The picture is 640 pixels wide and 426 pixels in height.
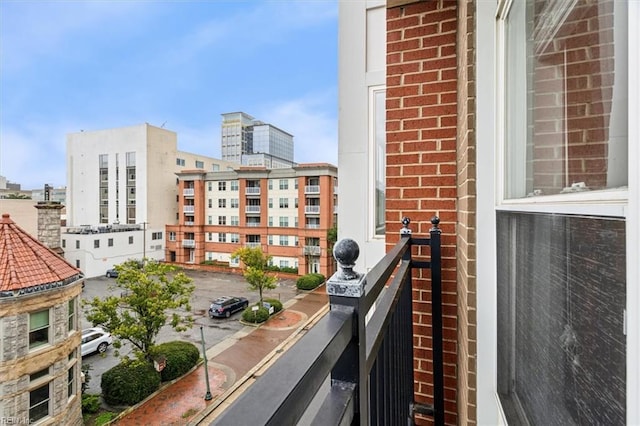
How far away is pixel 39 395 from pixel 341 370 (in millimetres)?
7722

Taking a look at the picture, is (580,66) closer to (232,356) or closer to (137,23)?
(232,356)

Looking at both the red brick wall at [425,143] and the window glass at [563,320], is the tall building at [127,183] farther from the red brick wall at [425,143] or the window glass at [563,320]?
the window glass at [563,320]

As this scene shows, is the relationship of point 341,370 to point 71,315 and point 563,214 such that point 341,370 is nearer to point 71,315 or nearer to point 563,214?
point 563,214

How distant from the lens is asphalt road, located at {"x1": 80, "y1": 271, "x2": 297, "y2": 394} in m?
9.51

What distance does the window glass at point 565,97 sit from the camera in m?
0.44

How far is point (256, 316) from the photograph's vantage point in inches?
483

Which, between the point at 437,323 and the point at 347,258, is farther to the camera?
the point at 437,323

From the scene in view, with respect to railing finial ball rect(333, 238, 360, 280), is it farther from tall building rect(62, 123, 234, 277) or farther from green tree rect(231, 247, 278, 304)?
tall building rect(62, 123, 234, 277)

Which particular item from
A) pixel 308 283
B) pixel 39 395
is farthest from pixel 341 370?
pixel 308 283

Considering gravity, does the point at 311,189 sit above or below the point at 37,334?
above

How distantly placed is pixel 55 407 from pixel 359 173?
6.88m

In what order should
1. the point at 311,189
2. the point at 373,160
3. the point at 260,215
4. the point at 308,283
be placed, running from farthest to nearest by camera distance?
the point at 260,215 < the point at 311,189 < the point at 308,283 < the point at 373,160

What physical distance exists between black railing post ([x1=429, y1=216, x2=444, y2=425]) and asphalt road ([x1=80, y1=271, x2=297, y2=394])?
869 centimetres

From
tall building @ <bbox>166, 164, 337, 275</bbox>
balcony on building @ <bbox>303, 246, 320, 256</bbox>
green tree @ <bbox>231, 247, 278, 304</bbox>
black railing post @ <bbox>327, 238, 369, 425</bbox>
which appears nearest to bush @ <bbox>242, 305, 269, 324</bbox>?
green tree @ <bbox>231, 247, 278, 304</bbox>
